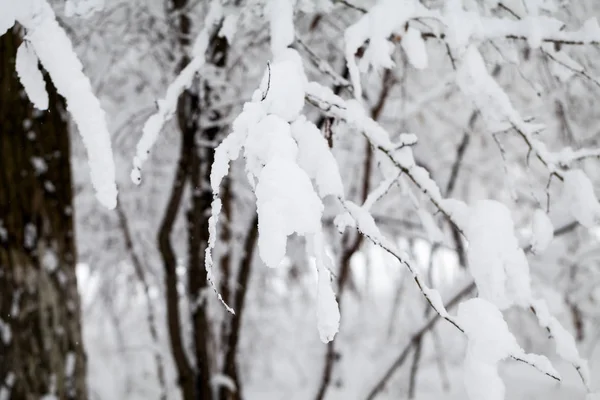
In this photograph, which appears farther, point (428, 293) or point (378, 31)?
point (378, 31)

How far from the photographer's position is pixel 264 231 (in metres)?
0.72

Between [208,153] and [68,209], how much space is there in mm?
637

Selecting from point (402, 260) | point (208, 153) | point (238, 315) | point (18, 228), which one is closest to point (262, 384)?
point (238, 315)

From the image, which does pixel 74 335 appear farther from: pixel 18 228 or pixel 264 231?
pixel 264 231

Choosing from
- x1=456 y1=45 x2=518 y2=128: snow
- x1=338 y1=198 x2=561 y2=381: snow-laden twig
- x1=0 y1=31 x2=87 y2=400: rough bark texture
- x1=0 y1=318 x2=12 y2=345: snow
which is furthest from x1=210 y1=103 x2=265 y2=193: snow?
x1=0 y1=318 x2=12 y2=345: snow

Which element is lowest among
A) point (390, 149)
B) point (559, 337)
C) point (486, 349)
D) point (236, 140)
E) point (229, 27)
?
point (559, 337)

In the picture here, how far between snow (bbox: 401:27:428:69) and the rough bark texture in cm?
114

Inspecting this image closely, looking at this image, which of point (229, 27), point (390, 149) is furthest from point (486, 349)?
point (229, 27)

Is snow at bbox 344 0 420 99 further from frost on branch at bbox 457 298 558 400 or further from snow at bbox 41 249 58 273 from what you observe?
snow at bbox 41 249 58 273

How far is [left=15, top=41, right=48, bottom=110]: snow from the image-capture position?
0.98m

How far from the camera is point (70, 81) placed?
3.13ft

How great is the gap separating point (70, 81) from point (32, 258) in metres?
0.91

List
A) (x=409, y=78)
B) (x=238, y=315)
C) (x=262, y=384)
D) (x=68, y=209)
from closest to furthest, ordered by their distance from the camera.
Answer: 1. (x=68, y=209)
2. (x=238, y=315)
3. (x=409, y=78)
4. (x=262, y=384)

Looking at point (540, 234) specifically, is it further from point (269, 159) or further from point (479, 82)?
point (269, 159)
